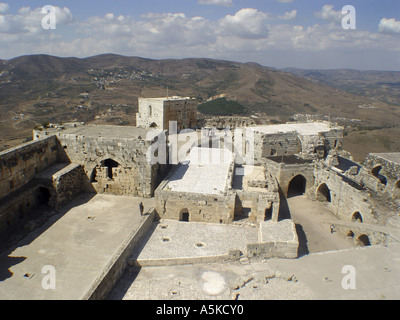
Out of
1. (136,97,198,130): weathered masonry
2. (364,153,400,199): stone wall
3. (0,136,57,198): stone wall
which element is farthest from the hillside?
(364,153,400,199): stone wall

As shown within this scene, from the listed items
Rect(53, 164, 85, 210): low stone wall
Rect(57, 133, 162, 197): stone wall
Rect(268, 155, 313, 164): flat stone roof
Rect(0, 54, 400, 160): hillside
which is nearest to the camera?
Rect(53, 164, 85, 210): low stone wall

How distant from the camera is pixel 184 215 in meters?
14.9

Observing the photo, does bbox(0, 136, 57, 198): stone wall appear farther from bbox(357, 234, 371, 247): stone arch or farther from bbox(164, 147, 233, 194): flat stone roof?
bbox(357, 234, 371, 247): stone arch

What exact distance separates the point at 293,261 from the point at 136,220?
670cm

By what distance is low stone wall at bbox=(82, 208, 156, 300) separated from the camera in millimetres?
8844

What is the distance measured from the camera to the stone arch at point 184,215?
14414mm

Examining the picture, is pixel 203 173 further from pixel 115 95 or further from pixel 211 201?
pixel 115 95

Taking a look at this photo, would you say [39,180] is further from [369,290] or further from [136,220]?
[369,290]

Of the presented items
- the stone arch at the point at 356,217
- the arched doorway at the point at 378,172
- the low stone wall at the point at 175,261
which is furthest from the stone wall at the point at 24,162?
the arched doorway at the point at 378,172

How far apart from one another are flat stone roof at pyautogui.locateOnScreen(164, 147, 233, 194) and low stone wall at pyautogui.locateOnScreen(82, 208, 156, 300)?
10.1 ft
